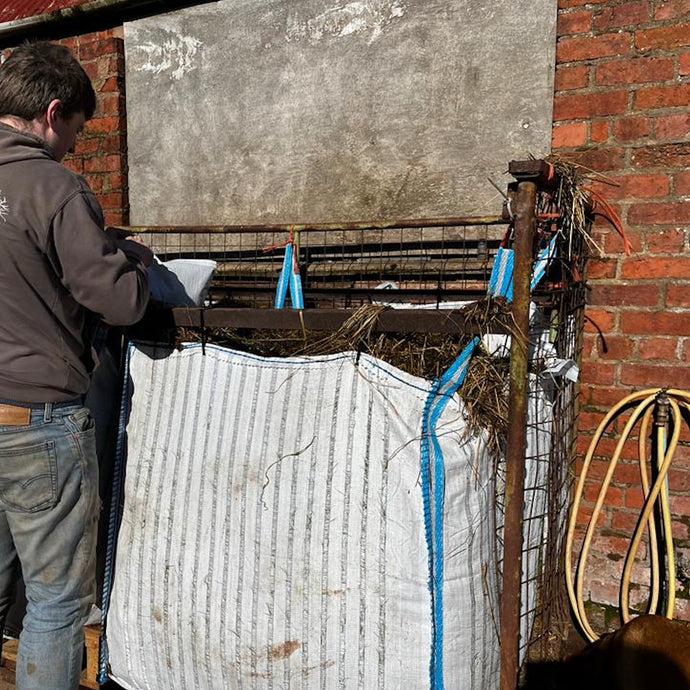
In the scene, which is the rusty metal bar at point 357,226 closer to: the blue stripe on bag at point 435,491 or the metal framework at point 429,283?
the metal framework at point 429,283

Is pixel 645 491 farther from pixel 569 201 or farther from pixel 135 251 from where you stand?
pixel 135 251

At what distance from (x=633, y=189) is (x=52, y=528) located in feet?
8.26

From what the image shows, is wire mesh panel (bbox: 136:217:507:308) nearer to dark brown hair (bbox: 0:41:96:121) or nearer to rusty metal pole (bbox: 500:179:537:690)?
rusty metal pole (bbox: 500:179:537:690)

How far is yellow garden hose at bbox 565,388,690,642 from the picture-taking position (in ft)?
8.29

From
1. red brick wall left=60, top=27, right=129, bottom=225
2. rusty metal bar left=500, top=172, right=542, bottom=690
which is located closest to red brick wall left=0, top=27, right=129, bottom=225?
red brick wall left=60, top=27, right=129, bottom=225

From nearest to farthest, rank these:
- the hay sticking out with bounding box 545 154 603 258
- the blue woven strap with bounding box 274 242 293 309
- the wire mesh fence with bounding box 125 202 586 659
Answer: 1. the hay sticking out with bounding box 545 154 603 258
2. the wire mesh fence with bounding box 125 202 586 659
3. the blue woven strap with bounding box 274 242 293 309

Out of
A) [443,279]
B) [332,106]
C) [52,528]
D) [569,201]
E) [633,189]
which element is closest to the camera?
[52,528]

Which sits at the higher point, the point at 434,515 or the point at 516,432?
the point at 516,432

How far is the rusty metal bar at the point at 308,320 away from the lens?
68.6 inches

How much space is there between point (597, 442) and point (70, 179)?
2.30 metres

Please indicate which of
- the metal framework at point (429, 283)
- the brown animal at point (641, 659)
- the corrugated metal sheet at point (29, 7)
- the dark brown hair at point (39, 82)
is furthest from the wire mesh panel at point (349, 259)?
the corrugated metal sheet at point (29, 7)

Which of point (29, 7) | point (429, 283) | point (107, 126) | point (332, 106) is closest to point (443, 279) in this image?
point (429, 283)

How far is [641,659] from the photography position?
222cm

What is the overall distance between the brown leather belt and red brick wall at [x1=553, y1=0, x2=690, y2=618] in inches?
87.9
